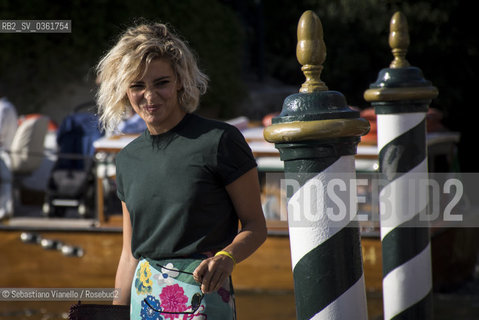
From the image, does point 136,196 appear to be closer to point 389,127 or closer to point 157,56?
point 157,56

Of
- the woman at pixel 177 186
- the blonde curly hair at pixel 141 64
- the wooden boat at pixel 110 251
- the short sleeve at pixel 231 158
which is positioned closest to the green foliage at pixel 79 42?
the wooden boat at pixel 110 251

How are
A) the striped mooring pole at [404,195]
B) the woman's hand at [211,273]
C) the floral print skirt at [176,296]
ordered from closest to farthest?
1. the woman's hand at [211,273]
2. the floral print skirt at [176,296]
3. the striped mooring pole at [404,195]

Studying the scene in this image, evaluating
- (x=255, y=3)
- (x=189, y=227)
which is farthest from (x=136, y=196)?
(x=255, y=3)

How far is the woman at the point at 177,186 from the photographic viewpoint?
248 cm

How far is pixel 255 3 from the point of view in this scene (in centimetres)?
2327

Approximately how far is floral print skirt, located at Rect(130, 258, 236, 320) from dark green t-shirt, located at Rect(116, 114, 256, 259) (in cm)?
4

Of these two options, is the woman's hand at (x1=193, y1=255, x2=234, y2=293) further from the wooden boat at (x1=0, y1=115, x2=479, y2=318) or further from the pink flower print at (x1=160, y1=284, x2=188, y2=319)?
the wooden boat at (x1=0, y1=115, x2=479, y2=318)

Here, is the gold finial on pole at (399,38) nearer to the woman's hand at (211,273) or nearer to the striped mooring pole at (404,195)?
the striped mooring pole at (404,195)

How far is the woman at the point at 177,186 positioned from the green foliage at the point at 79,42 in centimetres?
1385

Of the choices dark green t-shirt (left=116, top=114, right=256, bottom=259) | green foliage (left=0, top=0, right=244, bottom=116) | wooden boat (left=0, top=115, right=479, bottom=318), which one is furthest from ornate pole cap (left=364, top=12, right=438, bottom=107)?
green foliage (left=0, top=0, right=244, bottom=116)

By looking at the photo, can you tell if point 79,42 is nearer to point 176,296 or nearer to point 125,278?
point 125,278

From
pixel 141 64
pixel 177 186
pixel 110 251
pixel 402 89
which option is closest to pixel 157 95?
pixel 141 64

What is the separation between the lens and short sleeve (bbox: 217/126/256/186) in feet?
8.11

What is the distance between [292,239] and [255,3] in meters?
21.1
